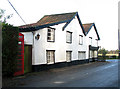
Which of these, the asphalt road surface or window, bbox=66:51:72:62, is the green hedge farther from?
window, bbox=66:51:72:62

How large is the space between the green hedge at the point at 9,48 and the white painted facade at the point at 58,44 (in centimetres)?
311

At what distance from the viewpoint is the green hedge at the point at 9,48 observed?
11898 millimetres

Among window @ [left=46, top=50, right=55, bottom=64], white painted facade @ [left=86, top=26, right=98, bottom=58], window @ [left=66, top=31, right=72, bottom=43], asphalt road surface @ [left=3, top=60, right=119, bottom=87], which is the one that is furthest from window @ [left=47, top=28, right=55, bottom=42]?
white painted facade @ [left=86, top=26, right=98, bottom=58]

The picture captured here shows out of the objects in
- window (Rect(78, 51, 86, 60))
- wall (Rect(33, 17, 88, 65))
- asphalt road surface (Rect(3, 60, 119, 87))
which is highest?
wall (Rect(33, 17, 88, 65))

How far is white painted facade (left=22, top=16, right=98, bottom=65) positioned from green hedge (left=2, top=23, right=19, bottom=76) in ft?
10.2

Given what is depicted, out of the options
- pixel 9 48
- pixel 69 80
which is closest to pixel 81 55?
pixel 69 80

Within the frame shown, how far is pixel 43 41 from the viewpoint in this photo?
17.2 m

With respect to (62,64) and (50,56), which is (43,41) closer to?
(50,56)

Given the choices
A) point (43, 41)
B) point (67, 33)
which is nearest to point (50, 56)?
point (43, 41)

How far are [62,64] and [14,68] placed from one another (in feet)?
30.4

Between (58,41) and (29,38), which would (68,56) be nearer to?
(58,41)

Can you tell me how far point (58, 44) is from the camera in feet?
65.4

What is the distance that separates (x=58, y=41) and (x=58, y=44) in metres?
0.36

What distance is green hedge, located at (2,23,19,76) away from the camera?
11.9m
